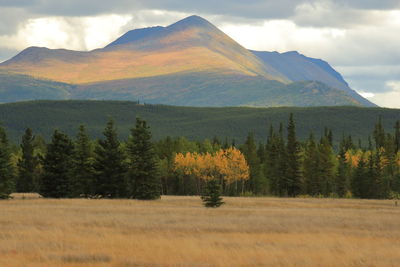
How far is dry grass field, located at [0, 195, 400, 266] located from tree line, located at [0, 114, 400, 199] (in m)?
18.2

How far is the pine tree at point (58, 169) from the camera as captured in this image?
62219mm

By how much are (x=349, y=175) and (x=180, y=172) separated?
2829 centimetres

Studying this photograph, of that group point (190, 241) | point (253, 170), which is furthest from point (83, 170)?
point (253, 170)

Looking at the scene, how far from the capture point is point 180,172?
4496 inches

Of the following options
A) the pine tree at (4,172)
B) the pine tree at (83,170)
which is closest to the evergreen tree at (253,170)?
the pine tree at (83,170)

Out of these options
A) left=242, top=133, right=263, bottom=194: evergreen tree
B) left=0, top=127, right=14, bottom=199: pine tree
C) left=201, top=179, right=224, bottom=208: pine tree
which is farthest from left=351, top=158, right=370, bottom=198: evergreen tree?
left=0, top=127, right=14, bottom=199: pine tree

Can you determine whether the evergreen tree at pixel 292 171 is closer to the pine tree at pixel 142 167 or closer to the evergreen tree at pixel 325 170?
the evergreen tree at pixel 325 170

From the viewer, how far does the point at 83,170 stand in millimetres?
66438

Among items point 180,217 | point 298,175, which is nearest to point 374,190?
point 298,175

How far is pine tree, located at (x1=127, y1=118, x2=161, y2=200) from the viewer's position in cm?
6475

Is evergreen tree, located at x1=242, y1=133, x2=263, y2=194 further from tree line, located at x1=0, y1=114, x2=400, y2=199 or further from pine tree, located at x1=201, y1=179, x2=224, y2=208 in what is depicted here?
pine tree, located at x1=201, y1=179, x2=224, y2=208

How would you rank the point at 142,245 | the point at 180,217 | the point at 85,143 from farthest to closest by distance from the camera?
the point at 85,143, the point at 180,217, the point at 142,245

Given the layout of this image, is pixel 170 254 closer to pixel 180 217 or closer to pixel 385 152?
pixel 180 217

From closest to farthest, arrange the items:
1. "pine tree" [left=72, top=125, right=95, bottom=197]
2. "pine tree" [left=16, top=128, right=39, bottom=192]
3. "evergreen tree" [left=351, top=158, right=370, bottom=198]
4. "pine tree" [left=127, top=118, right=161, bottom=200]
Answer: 1. "pine tree" [left=127, top=118, right=161, bottom=200]
2. "pine tree" [left=72, top=125, right=95, bottom=197]
3. "evergreen tree" [left=351, top=158, right=370, bottom=198]
4. "pine tree" [left=16, top=128, right=39, bottom=192]
